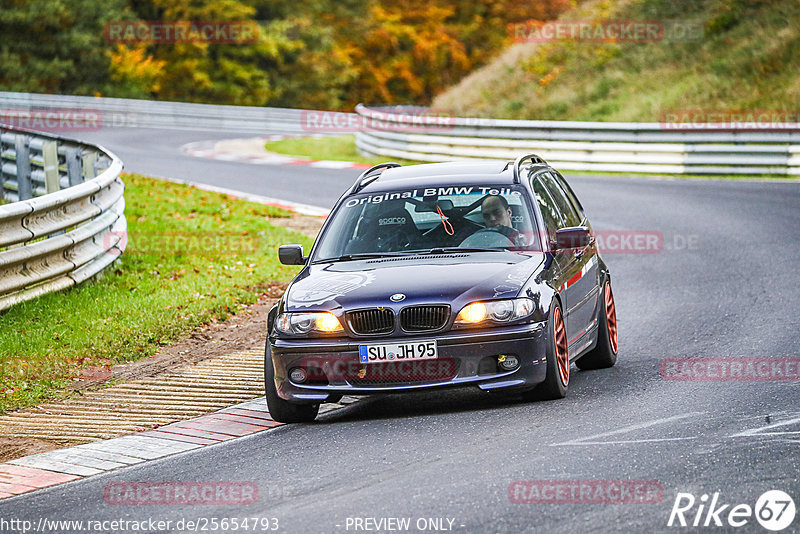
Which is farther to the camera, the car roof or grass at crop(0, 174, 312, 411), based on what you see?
grass at crop(0, 174, 312, 411)

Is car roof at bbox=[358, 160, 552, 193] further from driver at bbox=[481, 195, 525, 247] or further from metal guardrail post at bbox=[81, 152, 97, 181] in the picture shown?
metal guardrail post at bbox=[81, 152, 97, 181]

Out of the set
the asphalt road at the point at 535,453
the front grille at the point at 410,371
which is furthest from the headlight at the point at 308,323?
the asphalt road at the point at 535,453

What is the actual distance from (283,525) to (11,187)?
612 inches

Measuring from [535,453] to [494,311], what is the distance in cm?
139

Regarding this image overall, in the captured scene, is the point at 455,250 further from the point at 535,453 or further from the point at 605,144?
the point at 605,144

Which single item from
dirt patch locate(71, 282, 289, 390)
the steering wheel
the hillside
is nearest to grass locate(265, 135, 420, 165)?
the hillside

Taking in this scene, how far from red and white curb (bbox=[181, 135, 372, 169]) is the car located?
1933cm

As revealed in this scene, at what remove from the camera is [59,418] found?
351 inches

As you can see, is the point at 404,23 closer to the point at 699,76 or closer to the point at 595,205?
the point at 699,76

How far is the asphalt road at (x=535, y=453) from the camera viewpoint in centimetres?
593

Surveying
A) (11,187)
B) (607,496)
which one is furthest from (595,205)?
(607,496)

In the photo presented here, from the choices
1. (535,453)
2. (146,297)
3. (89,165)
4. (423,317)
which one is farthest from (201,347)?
(89,165)

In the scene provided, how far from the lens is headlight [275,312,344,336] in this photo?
8164 mm

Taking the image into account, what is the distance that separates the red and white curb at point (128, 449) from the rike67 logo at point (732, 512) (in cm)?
336
